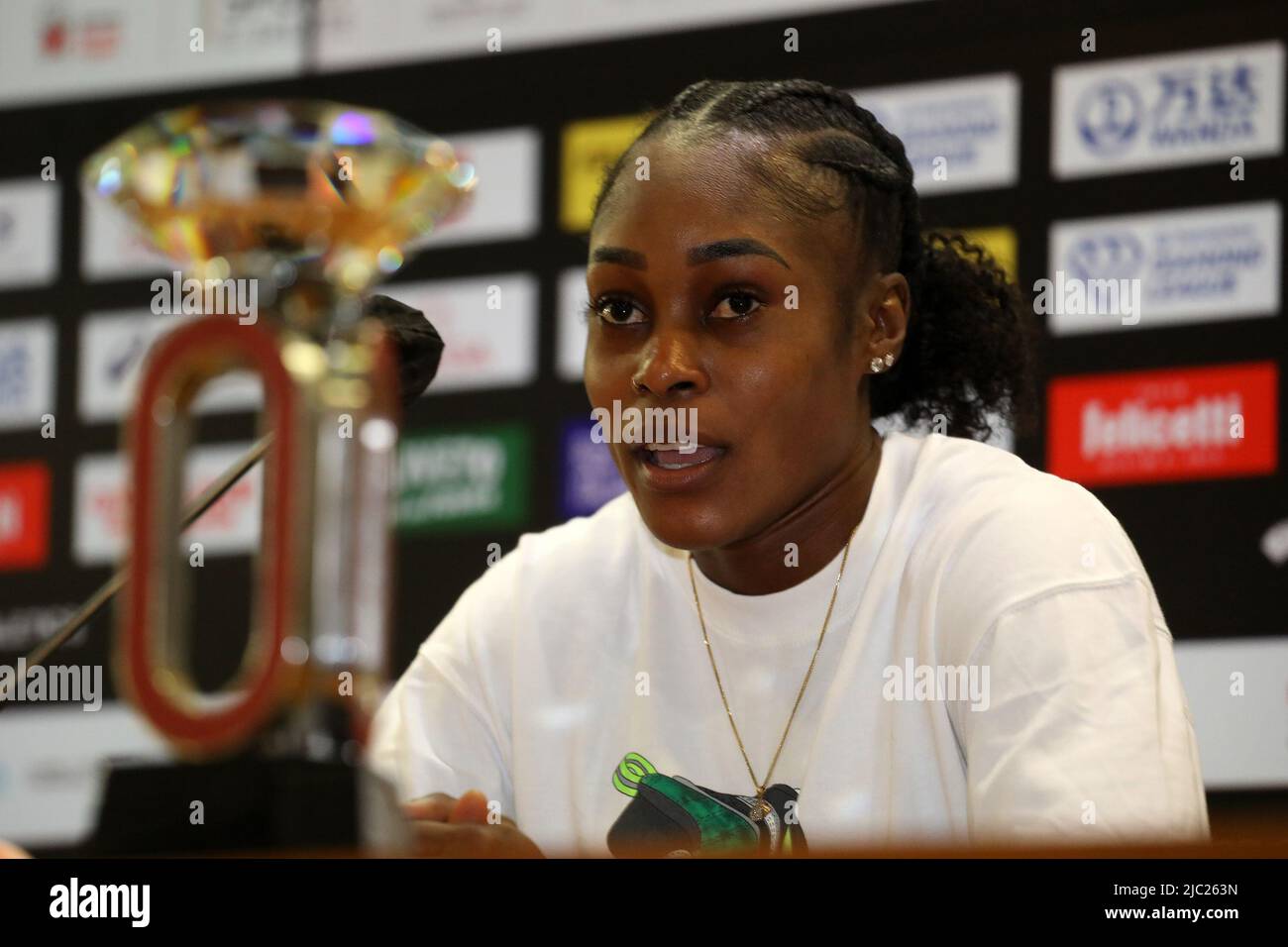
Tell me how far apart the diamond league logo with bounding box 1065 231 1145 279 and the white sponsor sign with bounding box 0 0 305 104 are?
5.97 feet

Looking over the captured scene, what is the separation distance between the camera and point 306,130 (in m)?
0.74

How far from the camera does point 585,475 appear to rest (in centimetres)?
333

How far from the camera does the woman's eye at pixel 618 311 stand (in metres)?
1.54

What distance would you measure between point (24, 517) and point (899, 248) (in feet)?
9.26

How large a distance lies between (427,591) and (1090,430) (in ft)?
4.56

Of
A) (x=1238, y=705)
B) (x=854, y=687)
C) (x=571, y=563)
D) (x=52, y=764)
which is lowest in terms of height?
(x=52, y=764)

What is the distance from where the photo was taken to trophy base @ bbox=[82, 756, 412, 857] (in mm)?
734

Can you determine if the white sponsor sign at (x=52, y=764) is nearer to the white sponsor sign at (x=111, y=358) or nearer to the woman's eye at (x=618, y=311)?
the white sponsor sign at (x=111, y=358)

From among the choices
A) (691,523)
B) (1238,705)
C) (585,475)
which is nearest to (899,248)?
(691,523)

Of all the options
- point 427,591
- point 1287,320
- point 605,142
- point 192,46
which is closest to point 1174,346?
point 1287,320

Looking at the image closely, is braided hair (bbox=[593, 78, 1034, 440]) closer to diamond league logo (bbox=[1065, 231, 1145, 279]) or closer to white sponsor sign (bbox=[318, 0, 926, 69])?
diamond league logo (bbox=[1065, 231, 1145, 279])

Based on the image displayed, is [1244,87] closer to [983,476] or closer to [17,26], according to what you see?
[983,476]

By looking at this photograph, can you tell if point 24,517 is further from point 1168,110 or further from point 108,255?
point 1168,110
